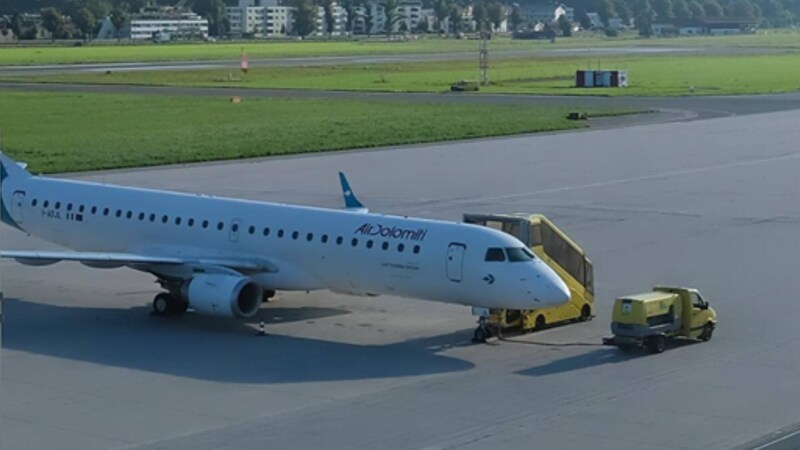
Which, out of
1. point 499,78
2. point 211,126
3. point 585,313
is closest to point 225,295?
point 585,313

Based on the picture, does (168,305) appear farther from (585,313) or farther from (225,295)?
(585,313)

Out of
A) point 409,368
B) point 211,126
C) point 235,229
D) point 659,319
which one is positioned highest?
point 235,229

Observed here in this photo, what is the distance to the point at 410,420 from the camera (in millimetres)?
28828

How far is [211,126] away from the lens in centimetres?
9688

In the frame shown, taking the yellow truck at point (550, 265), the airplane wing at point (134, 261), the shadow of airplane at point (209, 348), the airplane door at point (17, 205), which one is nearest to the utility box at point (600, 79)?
the airplane door at point (17, 205)

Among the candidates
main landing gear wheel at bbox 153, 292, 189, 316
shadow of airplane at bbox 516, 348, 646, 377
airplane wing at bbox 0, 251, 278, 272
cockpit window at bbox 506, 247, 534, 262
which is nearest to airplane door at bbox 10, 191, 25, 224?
airplane wing at bbox 0, 251, 278, 272

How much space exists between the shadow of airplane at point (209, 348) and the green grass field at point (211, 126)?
117ft

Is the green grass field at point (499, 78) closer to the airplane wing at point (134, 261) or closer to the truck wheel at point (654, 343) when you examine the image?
the airplane wing at point (134, 261)

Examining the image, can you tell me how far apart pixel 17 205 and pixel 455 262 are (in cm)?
1573

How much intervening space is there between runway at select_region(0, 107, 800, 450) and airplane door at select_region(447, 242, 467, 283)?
1.75m

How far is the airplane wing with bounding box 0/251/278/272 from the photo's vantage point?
3859 centimetres

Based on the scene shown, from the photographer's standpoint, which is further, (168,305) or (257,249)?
(168,305)

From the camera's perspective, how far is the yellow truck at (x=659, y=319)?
3491 cm

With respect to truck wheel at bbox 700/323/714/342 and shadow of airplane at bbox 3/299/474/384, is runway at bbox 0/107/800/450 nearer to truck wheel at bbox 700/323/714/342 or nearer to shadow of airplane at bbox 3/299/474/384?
shadow of airplane at bbox 3/299/474/384
